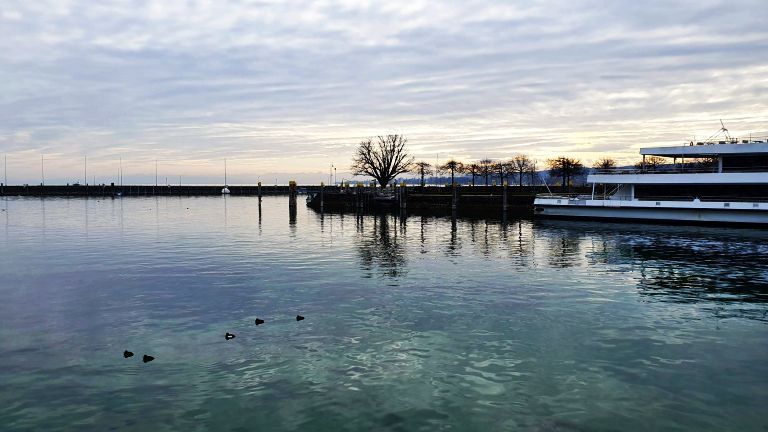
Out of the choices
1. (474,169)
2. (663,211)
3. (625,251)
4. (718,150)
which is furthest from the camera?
(474,169)

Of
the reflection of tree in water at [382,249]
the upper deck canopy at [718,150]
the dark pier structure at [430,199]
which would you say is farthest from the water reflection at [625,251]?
the dark pier structure at [430,199]

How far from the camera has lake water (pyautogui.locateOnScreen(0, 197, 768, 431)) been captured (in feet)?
34.8

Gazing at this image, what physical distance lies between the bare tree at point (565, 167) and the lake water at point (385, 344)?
268ft

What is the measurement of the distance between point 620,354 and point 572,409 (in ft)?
13.2

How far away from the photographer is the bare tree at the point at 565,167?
11088 cm

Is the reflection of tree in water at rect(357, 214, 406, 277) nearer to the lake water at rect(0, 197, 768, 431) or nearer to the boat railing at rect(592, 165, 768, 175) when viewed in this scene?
the lake water at rect(0, 197, 768, 431)

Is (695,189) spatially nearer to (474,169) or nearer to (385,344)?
(385,344)

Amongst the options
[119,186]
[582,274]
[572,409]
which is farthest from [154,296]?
[119,186]

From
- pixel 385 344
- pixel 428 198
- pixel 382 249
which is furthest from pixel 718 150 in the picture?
pixel 428 198

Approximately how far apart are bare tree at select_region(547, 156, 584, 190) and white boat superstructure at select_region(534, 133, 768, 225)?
45719 millimetres

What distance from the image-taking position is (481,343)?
48.6 feet

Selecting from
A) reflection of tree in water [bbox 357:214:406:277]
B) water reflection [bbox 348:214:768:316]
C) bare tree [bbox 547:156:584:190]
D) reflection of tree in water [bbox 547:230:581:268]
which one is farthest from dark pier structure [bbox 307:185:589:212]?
reflection of tree in water [bbox 547:230:581:268]

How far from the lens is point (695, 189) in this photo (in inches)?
2095

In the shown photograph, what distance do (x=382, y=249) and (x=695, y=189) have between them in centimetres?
3509
